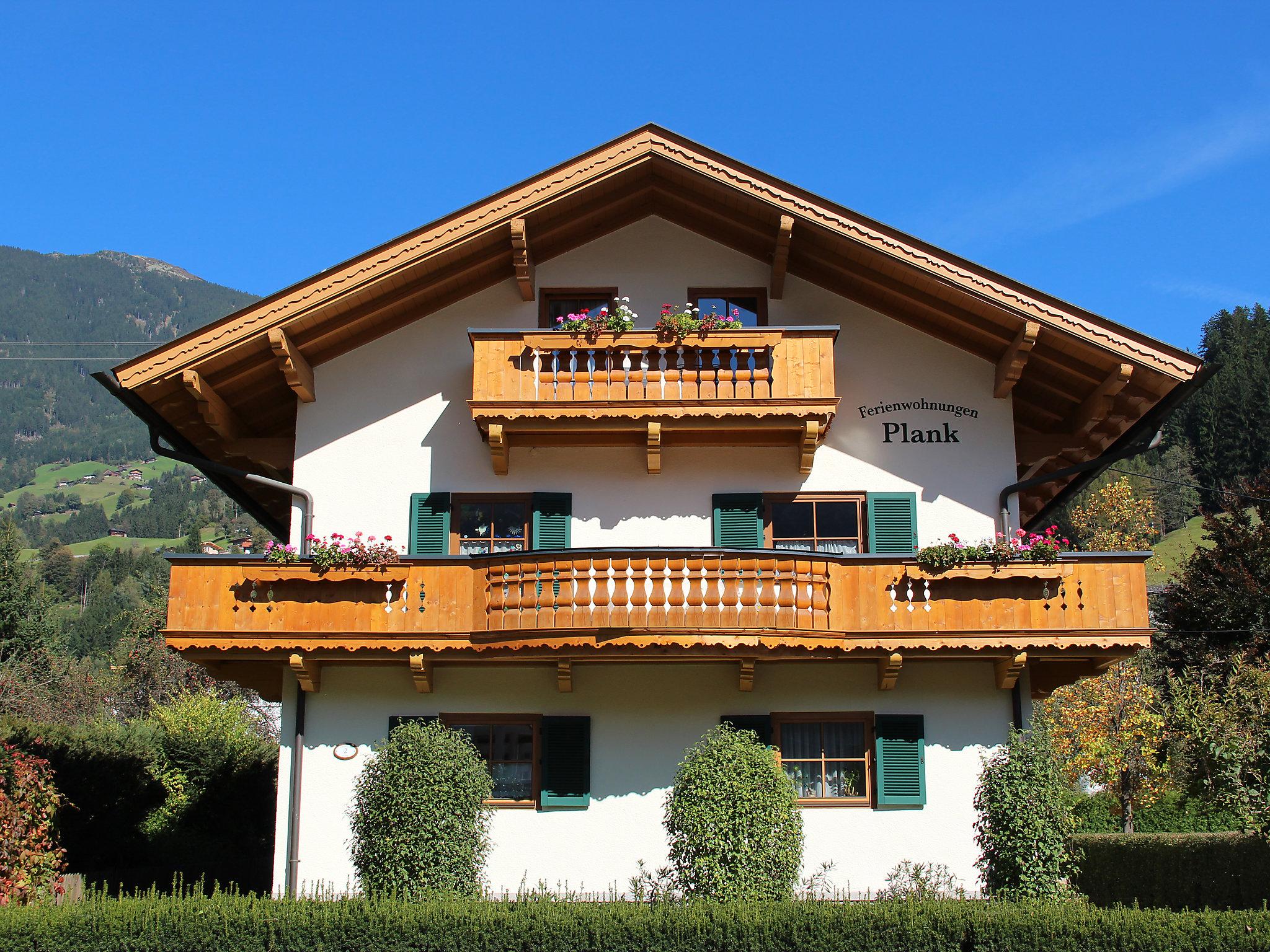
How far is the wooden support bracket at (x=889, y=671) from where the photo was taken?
18.1 metres

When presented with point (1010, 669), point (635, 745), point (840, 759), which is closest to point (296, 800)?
point (635, 745)

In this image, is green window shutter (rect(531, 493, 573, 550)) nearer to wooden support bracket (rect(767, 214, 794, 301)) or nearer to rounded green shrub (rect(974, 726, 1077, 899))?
wooden support bracket (rect(767, 214, 794, 301))

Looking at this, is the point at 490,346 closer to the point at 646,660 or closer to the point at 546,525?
the point at 546,525

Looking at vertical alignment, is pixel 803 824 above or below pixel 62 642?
below

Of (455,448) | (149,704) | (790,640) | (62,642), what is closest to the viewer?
(790,640)

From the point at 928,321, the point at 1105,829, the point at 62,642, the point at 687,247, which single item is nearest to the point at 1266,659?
the point at 1105,829

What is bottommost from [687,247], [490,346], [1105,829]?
[1105,829]

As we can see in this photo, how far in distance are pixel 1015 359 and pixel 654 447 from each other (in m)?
5.58

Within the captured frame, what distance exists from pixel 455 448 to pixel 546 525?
1.95 meters

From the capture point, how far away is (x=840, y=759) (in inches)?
736

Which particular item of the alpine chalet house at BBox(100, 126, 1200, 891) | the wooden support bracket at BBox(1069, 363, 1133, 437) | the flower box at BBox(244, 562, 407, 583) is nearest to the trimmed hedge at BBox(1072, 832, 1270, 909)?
the alpine chalet house at BBox(100, 126, 1200, 891)

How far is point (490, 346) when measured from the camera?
1952 centimetres

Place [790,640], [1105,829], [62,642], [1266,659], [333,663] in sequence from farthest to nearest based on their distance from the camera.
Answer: [62,642]
[1105,829]
[1266,659]
[333,663]
[790,640]

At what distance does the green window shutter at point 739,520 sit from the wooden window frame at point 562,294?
3.93 m
